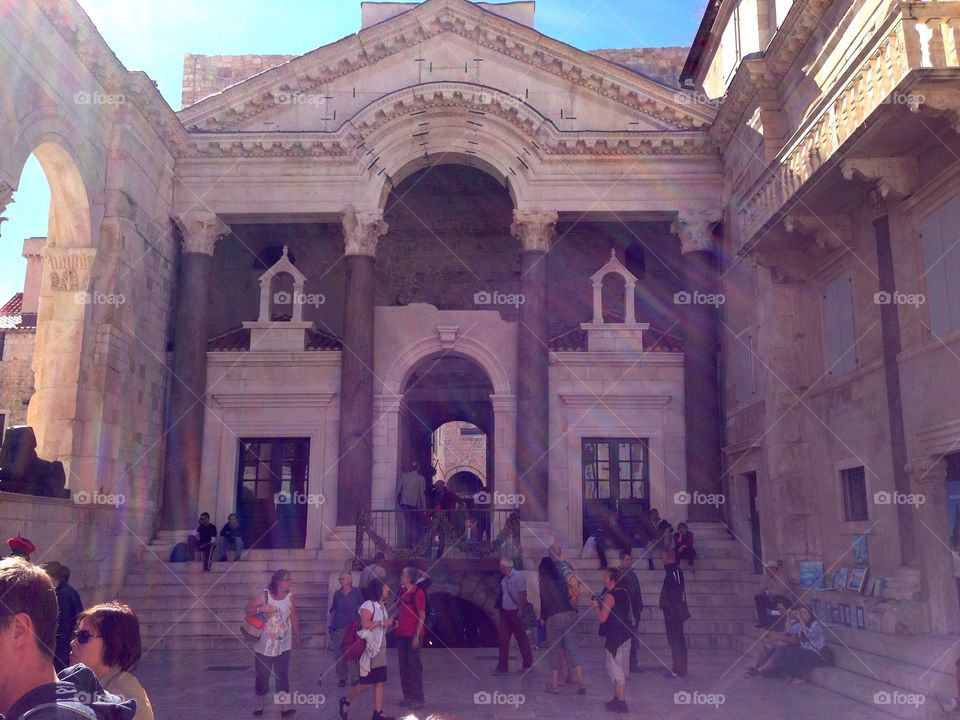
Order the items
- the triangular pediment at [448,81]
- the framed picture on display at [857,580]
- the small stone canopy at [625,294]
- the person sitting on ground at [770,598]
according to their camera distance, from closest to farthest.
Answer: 1. the framed picture on display at [857,580]
2. the person sitting on ground at [770,598]
3. the triangular pediment at [448,81]
4. the small stone canopy at [625,294]

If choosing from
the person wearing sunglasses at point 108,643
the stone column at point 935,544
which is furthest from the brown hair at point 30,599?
the stone column at point 935,544

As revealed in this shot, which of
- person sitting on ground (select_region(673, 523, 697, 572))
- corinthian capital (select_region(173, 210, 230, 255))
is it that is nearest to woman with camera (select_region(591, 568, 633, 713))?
person sitting on ground (select_region(673, 523, 697, 572))

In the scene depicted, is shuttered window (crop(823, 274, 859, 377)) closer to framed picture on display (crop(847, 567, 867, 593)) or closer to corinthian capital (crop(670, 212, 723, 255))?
framed picture on display (crop(847, 567, 867, 593))

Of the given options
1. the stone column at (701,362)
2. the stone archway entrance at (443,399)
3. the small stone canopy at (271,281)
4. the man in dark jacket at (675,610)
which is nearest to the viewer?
the man in dark jacket at (675,610)

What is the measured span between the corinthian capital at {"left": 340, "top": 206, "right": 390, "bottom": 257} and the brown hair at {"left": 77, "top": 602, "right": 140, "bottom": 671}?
16.9m

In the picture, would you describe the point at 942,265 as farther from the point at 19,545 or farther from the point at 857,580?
the point at 19,545

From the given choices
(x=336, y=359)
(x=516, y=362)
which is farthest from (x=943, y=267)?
(x=336, y=359)

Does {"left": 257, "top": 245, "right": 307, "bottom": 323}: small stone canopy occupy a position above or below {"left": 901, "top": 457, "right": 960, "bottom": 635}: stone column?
above

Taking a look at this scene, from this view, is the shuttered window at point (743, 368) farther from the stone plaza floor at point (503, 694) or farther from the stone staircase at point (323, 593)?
the stone plaza floor at point (503, 694)

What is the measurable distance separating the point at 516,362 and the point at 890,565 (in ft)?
32.4

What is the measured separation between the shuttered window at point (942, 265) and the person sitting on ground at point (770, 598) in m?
4.60

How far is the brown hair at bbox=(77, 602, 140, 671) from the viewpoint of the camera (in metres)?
3.65

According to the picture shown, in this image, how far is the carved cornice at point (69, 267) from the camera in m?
16.8

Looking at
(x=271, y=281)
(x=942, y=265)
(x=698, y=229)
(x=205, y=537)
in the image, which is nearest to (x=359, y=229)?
(x=271, y=281)
